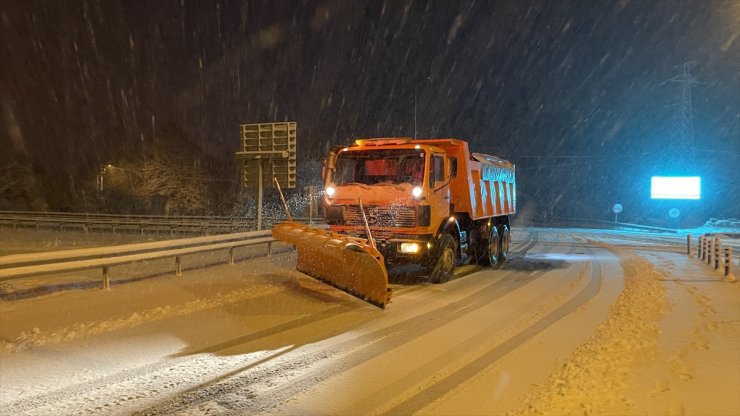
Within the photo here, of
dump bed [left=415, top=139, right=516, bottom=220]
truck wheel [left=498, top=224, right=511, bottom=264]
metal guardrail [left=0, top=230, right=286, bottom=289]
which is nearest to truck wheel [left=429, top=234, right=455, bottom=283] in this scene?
dump bed [left=415, top=139, right=516, bottom=220]

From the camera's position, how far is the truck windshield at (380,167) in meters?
11.4

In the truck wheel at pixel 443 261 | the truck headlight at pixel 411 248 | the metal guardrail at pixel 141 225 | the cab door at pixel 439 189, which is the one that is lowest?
the metal guardrail at pixel 141 225

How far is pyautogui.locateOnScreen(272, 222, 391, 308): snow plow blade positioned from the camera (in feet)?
27.2

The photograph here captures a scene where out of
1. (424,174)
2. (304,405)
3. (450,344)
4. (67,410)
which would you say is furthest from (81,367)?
(424,174)

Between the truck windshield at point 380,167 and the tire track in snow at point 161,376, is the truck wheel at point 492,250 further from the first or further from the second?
the tire track in snow at point 161,376

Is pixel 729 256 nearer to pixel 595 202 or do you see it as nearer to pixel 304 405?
pixel 304 405

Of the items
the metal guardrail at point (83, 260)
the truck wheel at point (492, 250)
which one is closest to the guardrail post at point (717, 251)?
the truck wheel at point (492, 250)

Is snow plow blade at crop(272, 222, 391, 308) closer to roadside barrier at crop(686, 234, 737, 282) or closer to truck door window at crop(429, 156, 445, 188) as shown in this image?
truck door window at crop(429, 156, 445, 188)

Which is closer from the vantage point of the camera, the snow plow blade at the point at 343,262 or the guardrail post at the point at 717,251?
the snow plow blade at the point at 343,262

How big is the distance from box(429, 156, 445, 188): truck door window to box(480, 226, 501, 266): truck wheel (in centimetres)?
378

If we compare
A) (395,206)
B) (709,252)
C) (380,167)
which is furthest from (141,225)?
(709,252)

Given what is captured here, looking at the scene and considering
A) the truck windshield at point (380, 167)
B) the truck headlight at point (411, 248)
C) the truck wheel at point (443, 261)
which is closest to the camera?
the truck headlight at point (411, 248)

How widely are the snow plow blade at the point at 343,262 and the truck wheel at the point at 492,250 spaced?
5777mm

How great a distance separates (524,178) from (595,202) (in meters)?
12.7
